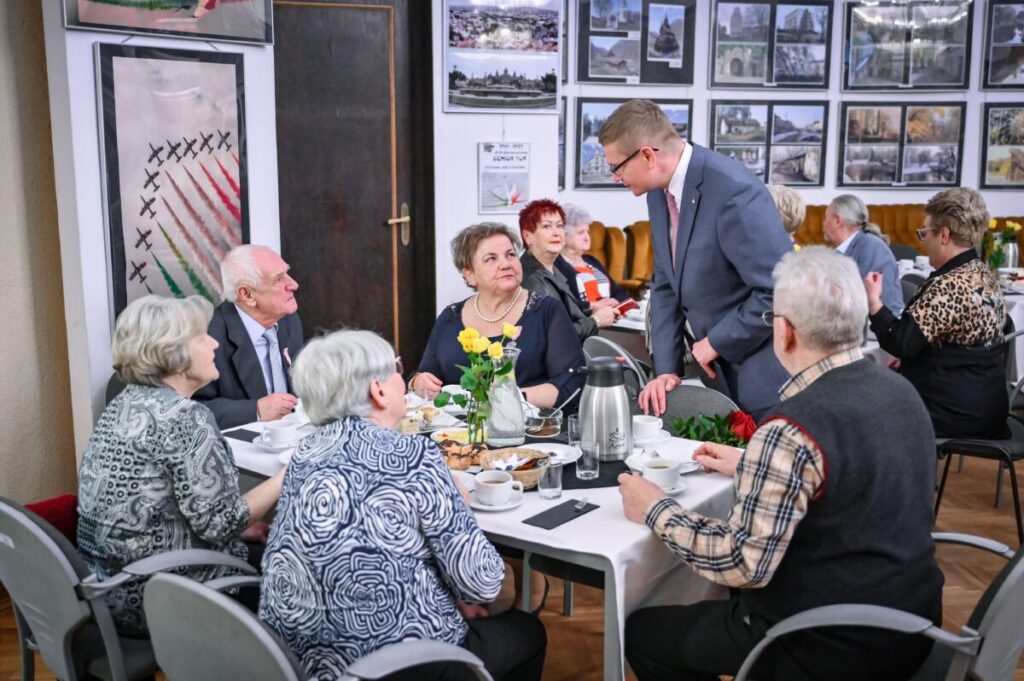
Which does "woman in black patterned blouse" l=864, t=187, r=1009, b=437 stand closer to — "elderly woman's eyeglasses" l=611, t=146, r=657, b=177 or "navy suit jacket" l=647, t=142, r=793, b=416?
"navy suit jacket" l=647, t=142, r=793, b=416

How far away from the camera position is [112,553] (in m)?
2.24

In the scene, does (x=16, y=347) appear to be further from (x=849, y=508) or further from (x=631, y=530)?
(x=849, y=508)

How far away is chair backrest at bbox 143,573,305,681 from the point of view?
1586mm

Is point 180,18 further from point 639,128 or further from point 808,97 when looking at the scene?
point 808,97

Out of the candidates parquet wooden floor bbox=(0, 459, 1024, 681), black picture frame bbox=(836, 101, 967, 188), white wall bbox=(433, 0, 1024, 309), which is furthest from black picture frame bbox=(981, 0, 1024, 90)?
parquet wooden floor bbox=(0, 459, 1024, 681)

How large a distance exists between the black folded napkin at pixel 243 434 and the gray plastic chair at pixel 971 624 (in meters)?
1.63

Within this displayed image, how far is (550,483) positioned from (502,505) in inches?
5.8

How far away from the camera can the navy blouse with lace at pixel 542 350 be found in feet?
11.5

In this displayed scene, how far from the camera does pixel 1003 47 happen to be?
9508 mm

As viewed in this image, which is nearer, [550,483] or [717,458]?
[550,483]

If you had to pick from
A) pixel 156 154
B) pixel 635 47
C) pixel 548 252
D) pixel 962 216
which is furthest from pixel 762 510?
pixel 635 47

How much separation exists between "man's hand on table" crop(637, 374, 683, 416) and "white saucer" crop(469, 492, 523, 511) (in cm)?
89

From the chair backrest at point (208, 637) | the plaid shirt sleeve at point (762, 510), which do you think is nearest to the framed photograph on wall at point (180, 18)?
the chair backrest at point (208, 637)

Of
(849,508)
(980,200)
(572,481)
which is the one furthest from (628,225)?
(849,508)
